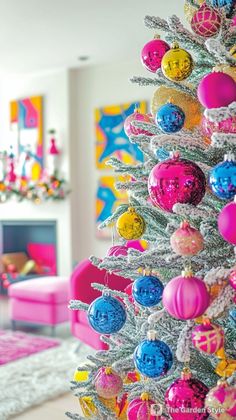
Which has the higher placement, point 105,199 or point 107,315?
point 105,199

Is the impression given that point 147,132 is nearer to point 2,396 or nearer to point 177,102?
point 177,102

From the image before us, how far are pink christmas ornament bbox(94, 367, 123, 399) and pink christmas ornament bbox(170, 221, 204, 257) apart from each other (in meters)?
0.48

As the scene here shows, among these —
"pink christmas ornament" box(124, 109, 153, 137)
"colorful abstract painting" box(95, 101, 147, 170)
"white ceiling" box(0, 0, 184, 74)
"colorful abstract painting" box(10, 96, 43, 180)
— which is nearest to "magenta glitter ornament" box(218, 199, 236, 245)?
"pink christmas ornament" box(124, 109, 153, 137)

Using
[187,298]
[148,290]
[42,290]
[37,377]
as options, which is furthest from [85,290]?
[187,298]

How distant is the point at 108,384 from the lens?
1.50 m

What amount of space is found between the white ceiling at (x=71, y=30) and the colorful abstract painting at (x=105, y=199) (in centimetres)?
125

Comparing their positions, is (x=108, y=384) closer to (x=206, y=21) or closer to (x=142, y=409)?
(x=142, y=409)

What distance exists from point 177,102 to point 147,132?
16 cm

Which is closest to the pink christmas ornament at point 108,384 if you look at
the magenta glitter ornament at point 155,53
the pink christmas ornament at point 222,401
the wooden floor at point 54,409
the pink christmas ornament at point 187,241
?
the pink christmas ornament at point 222,401

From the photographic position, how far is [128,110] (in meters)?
5.45

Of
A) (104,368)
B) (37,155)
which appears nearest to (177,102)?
(104,368)

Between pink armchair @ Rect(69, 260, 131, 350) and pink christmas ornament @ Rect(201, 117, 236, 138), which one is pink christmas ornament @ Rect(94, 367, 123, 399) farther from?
pink armchair @ Rect(69, 260, 131, 350)

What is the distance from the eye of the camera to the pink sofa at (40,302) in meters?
4.39

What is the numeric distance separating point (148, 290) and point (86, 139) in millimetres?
4467
